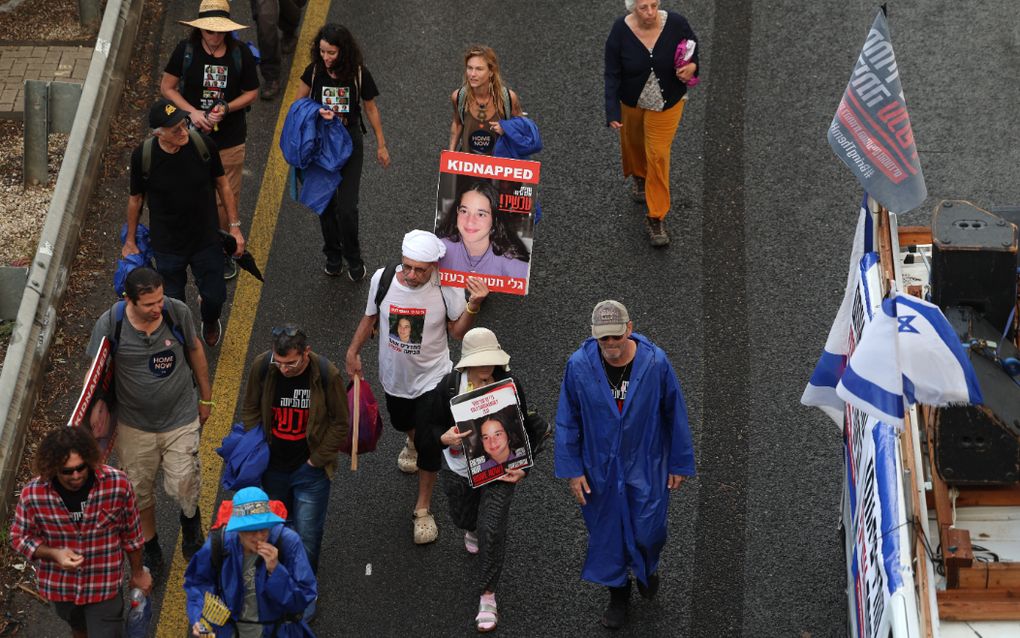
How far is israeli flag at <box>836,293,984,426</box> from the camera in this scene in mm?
6020

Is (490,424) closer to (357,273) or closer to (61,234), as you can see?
(357,273)

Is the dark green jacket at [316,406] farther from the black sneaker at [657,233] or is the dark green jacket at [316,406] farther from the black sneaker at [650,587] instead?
the black sneaker at [657,233]

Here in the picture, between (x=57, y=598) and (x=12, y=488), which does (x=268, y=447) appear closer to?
(x=57, y=598)

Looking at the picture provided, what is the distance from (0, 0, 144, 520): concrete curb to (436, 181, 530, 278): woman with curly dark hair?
9.14 ft

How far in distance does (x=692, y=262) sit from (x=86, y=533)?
4.73 metres

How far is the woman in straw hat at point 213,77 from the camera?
961 cm

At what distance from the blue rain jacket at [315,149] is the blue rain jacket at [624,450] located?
2913mm

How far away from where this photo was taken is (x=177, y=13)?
12117 millimetres

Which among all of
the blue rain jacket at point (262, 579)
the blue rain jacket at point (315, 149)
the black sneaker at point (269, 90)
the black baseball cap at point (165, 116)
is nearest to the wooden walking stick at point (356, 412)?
the blue rain jacket at point (262, 579)

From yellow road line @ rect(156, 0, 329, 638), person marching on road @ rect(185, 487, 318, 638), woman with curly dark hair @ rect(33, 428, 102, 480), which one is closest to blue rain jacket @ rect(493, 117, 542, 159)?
yellow road line @ rect(156, 0, 329, 638)

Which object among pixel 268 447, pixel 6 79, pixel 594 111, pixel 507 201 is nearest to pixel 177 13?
pixel 6 79

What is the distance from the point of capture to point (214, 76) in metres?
9.64

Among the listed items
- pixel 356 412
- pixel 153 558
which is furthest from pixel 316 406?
pixel 153 558

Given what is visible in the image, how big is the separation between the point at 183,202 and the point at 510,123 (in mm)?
2122
